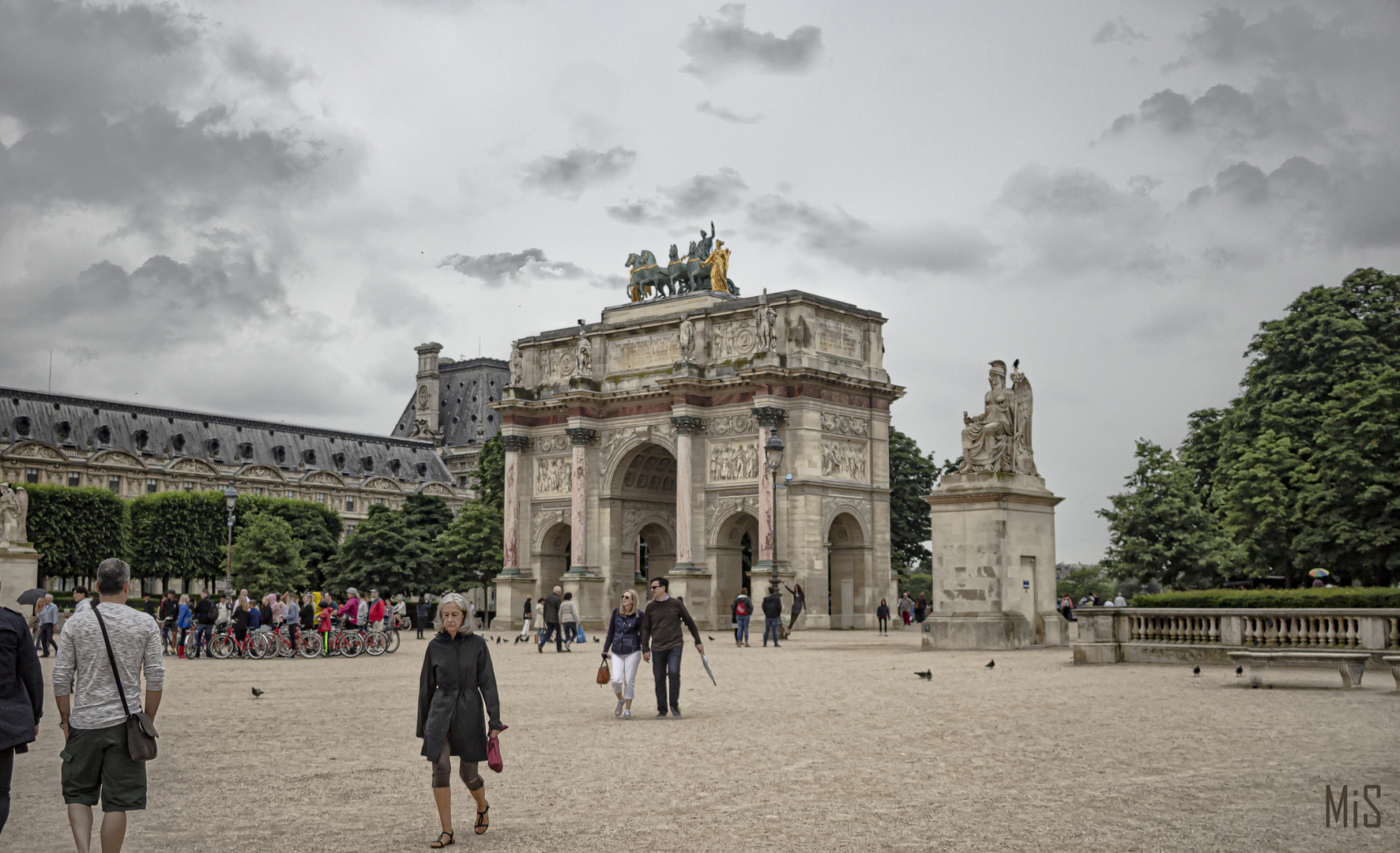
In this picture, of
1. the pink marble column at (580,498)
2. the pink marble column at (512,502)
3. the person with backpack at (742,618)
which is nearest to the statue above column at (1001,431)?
the person with backpack at (742,618)

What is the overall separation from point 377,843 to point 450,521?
80.2 metres

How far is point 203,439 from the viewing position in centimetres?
13112

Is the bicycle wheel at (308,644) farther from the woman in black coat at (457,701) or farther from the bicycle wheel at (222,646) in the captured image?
the woman in black coat at (457,701)

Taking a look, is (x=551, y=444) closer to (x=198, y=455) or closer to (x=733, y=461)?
(x=733, y=461)

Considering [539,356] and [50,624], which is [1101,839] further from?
[539,356]

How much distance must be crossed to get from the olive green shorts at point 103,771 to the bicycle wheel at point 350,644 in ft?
97.7

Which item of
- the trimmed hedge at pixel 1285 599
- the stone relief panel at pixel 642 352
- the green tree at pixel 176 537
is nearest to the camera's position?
the trimmed hedge at pixel 1285 599

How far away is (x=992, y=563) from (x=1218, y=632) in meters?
7.10

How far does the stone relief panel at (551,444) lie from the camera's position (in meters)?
66.3

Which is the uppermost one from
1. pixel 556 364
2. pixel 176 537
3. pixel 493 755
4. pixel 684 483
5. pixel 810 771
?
pixel 556 364

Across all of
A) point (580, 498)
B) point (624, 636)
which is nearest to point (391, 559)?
point (580, 498)

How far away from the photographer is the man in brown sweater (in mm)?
18750

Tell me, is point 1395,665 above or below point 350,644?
above

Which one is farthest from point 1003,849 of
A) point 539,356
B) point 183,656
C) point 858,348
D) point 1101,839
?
point 539,356
